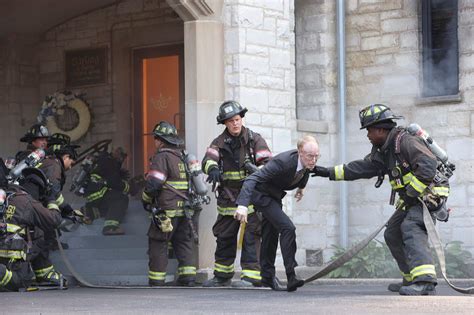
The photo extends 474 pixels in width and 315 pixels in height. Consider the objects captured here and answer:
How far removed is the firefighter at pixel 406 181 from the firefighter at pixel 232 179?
161 cm

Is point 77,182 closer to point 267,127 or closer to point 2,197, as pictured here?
point 267,127

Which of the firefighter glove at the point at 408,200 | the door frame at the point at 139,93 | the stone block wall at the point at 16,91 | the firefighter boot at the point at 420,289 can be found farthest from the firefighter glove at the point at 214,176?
the stone block wall at the point at 16,91

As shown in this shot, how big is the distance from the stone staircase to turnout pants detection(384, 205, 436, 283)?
4109 millimetres

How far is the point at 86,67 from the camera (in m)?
20.1

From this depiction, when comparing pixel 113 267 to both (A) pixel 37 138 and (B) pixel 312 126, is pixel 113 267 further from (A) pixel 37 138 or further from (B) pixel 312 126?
(B) pixel 312 126

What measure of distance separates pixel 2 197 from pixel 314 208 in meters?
5.78

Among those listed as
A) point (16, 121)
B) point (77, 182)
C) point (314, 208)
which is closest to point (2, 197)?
point (77, 182)

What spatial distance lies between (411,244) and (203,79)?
16.2 feet

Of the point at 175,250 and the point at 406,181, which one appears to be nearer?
the point at 406,181

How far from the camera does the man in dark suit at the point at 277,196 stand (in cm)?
1219

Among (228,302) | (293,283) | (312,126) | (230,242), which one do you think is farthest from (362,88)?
(228,302)

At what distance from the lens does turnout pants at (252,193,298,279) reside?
40.8ft

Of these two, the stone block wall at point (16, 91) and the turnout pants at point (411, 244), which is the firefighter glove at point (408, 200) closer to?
the turnout pants at point (411, 244)

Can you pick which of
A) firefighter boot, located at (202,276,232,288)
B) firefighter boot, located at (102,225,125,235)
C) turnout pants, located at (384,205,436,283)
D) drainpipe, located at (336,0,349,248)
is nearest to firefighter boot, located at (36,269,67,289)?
firefighter boot, located at (202,276,232,288)
